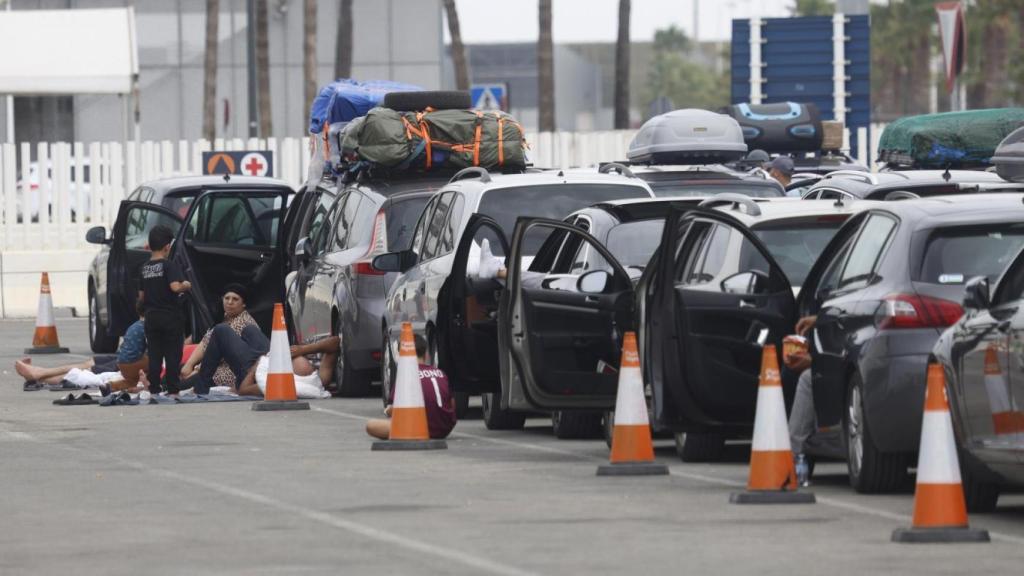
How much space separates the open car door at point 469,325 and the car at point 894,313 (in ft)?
13.5

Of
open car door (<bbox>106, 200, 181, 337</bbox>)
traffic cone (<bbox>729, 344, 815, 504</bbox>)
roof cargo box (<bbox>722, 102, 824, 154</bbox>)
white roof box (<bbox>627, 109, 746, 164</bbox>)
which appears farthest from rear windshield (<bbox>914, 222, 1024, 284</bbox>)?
roof cargo box (<bbox>722, 102, 824, 154</bbox>)

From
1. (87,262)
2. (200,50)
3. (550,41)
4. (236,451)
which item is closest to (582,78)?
(200,50)

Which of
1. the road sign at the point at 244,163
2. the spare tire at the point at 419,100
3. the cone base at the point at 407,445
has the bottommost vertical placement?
the cone base at the point at 407,445

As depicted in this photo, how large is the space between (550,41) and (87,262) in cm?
1862

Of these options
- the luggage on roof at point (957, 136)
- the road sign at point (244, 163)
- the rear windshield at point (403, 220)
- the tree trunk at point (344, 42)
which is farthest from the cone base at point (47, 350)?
the tree trunk at point (344, 42)

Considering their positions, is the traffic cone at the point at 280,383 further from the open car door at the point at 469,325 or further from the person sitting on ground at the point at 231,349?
the open car door at the point at 469,325

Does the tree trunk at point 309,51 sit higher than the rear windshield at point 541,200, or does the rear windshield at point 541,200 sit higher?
the tree trunk at point 309,51

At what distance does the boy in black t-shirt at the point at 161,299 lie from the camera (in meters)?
19.7

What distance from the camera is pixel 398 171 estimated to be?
21.5 metres

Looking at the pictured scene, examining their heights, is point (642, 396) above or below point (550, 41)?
below

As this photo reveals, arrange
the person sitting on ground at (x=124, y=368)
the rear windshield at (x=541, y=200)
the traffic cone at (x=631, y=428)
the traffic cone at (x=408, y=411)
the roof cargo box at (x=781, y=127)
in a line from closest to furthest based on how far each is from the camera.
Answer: the traffic cone at (x=631, y=428) < the traffic cone at (x=408, y=411) < the rear windshield at (x=541, y=200) < the person sitting on ground at (x=124, y=368) < the roof cargo box at (x=781, y=127)

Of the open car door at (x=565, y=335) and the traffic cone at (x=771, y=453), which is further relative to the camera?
the open car door at (x=565, y=335)

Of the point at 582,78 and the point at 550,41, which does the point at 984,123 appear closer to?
the point at 550,41

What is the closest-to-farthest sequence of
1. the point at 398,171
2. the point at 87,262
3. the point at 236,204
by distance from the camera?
the point at 398,171
the point at 236,204
the point at 87,262
